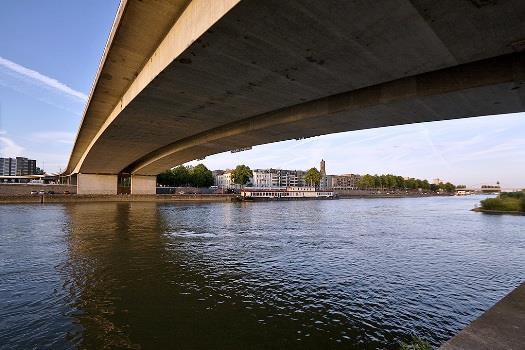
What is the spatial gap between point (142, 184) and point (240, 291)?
63.8 meters

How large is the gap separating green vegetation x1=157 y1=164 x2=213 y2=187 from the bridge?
95.9 m

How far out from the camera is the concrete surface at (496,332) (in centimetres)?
449

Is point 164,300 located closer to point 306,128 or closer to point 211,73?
point 211,73

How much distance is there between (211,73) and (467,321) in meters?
10.9

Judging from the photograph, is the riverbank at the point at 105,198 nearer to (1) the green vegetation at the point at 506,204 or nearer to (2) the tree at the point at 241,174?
(2) the tree at the point at 241,174

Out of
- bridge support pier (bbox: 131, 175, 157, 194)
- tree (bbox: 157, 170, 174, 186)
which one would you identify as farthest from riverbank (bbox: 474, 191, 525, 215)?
tree (bbox: 157, 170, 174, 186)

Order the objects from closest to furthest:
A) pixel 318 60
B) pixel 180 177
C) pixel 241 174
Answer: pixel 318 60, pixel 180 177, pixel 241 174

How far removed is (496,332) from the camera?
4.91m

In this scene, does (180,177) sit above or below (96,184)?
above

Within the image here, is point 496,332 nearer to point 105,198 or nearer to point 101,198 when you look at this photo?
point 101,198

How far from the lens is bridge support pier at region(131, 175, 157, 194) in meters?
68.2

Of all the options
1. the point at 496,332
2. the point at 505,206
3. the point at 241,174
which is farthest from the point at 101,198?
the point at 505,206

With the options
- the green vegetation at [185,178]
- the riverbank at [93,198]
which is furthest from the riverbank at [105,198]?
the green vegetation at [185,178]

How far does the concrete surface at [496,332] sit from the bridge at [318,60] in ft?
19.4
